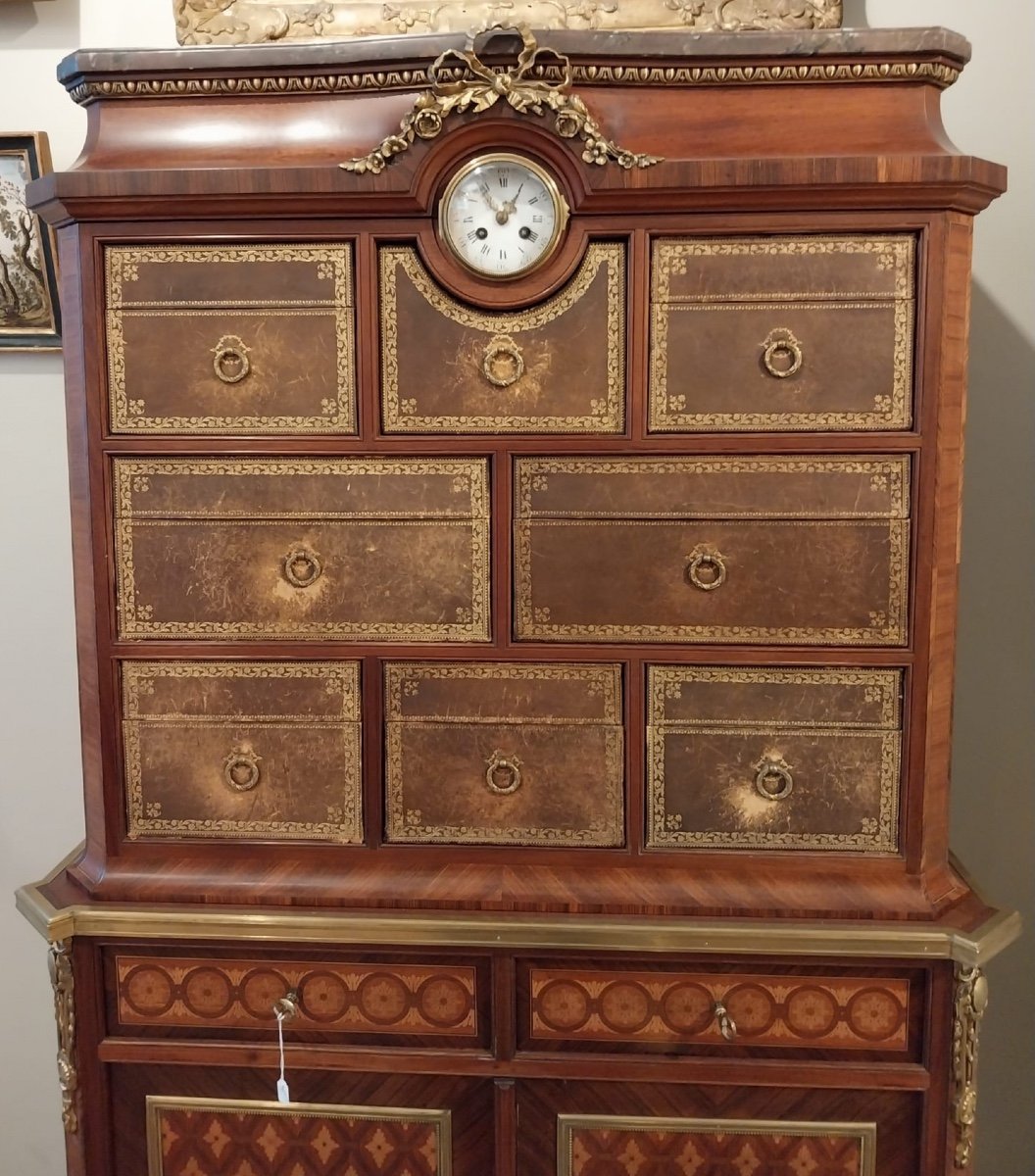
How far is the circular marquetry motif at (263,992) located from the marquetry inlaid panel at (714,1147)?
1.93 ft

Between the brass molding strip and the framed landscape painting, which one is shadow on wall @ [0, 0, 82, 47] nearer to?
the framed landscape painting

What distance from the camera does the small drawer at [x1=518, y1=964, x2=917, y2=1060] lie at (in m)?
1.81

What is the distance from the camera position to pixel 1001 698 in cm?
239

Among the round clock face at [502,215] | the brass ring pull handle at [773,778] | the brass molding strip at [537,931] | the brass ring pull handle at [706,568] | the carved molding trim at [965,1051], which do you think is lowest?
the carved molding trim at [965,1051]

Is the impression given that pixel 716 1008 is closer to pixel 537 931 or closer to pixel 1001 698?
pixel 537 931

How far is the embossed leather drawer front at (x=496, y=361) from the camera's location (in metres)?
1.76

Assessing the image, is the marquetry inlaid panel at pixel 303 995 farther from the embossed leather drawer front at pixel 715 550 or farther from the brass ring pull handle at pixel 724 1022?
the embossed leather drawer front at pixel 715 550

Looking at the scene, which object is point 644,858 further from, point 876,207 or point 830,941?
point 876,207

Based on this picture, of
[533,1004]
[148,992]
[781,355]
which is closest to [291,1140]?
[148,992]

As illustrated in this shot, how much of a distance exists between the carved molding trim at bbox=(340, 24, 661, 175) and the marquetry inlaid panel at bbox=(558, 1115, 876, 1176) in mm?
1740

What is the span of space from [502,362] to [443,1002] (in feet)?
3.94

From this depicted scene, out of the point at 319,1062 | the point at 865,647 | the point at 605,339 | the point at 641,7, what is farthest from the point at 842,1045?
the point at 641,7

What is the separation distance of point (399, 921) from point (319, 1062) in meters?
0.34

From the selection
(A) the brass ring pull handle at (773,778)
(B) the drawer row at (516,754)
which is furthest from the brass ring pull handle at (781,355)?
(A) the brass ring pull handle at (773,778)
